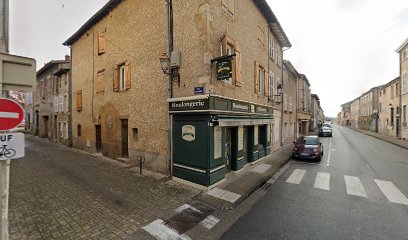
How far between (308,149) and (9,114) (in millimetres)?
12943

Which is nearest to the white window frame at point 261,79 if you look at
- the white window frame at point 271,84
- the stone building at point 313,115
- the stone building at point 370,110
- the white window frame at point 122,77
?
the white window frame at point 271,84

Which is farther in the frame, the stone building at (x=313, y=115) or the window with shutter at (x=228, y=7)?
the stone building at (x=313, y=115)

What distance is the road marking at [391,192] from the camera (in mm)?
5985

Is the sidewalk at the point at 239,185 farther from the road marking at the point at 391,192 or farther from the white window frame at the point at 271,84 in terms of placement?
the white window frame at the point at 271,84

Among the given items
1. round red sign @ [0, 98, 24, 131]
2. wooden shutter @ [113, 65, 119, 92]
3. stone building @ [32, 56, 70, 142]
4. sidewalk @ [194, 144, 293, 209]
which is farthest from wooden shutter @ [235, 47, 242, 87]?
stone building @ [32, 56, 70, 142]

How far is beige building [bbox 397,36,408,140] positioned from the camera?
830 inches

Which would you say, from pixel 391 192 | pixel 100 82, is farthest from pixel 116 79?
pixel 391 192

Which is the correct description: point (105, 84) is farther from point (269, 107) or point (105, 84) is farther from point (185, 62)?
point (269, 107)

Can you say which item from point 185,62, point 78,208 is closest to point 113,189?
point 78,208

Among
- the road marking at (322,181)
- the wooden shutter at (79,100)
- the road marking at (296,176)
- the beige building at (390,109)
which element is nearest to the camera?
the road marking at (322,181)

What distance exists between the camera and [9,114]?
2.51m

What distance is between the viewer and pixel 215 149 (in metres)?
7.12

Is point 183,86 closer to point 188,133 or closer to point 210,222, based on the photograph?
point 188,133

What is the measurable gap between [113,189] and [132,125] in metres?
4.04
